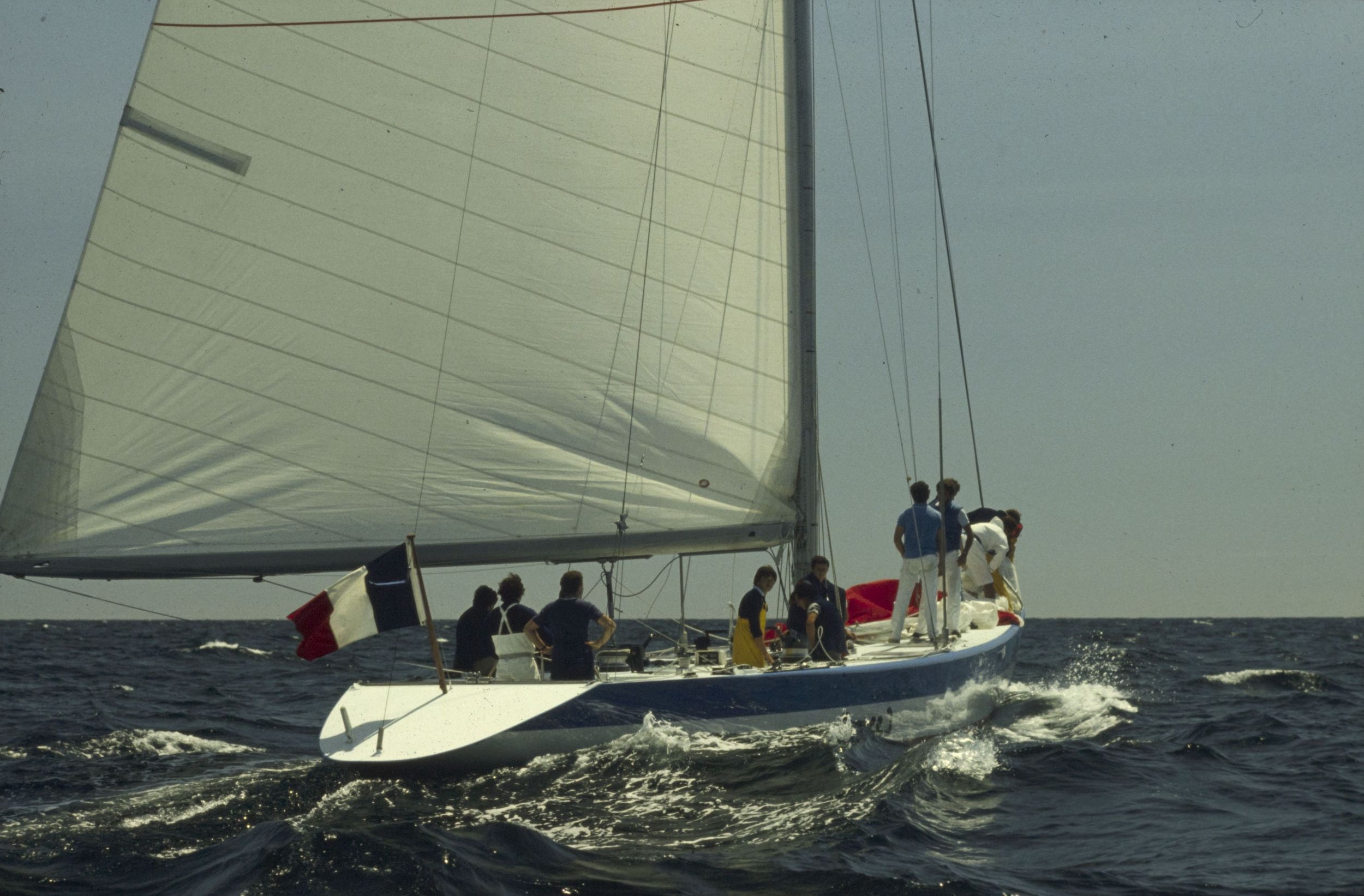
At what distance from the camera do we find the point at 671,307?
11.5 meters

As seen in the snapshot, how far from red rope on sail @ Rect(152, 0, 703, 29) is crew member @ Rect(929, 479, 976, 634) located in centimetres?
480

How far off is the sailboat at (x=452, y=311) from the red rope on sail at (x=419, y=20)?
0.08ft

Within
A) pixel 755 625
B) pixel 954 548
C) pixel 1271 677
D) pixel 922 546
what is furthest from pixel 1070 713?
pixel 1271 677

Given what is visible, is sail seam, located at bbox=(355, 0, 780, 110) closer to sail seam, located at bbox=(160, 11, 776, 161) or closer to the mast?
sail seam, located at bbox=(160, 11, 776, 161)

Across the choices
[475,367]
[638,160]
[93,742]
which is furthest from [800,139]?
[93,742]

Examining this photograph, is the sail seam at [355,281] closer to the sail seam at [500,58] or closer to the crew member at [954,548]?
the sail seam at [500,58]

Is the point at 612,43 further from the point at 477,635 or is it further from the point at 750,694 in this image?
the point at 750,694

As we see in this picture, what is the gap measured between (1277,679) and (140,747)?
15925mm

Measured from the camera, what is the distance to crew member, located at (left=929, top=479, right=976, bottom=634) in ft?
40.2

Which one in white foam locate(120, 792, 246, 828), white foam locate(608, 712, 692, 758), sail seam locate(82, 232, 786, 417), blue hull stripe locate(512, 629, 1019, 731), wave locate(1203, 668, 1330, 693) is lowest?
white foam locate(120, 792, 246, 828)

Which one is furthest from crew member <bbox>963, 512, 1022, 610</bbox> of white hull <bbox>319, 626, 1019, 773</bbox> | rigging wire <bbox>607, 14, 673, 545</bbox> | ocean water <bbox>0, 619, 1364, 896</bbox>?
rigging wire <bbox>607, 14, 673, 545</bbox>

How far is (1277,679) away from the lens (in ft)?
67.1

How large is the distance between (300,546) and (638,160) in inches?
165

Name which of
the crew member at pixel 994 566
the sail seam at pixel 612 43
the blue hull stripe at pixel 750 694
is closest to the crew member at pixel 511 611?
the blue hull stripe at pixel 750 694
